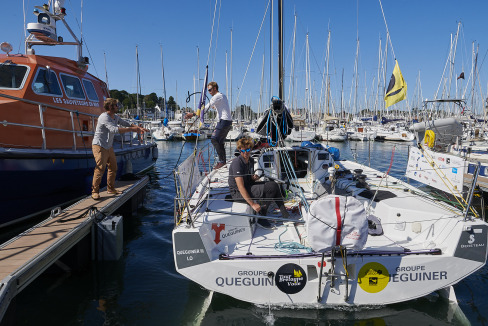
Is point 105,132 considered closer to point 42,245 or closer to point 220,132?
point 220,132

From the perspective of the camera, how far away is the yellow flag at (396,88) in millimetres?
7328

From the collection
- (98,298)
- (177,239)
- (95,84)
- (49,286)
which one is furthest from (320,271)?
(95,84)

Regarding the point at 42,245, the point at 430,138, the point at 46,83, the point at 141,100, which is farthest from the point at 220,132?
the point at 141,100

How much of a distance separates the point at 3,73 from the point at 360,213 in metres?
8.57

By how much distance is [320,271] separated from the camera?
3799 mm

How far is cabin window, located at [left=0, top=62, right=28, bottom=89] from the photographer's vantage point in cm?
764

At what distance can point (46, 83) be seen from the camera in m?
8.19

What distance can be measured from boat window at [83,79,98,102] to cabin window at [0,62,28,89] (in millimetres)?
1876

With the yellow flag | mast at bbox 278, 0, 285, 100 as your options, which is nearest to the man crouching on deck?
mast at bbox 278, 0, 285, 100

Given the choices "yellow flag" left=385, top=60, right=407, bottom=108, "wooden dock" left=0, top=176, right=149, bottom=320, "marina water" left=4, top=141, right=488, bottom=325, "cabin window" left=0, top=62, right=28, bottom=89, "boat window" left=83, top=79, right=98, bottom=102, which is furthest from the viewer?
"boat window" left=83, top=79, right=98, bottom=102

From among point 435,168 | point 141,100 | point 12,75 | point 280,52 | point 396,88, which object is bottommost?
point 435,168

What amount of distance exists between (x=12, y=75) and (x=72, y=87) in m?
1.50

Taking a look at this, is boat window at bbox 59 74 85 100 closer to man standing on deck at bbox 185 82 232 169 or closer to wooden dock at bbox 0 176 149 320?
wooden dock at bbox 0 176 149 320

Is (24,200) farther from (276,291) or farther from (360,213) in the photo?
(360,213)
